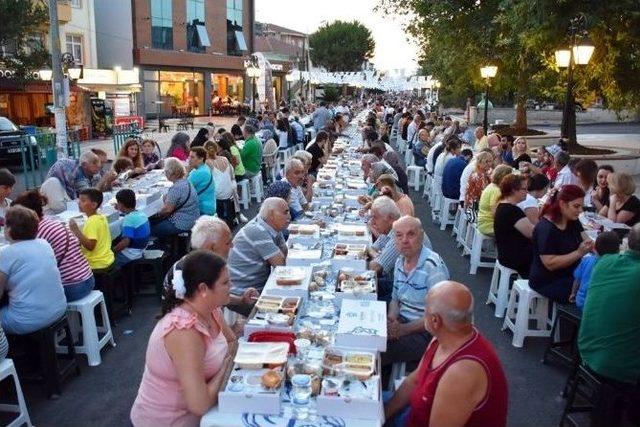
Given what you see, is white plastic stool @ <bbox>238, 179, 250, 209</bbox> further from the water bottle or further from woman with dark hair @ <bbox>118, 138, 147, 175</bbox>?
the water bottle

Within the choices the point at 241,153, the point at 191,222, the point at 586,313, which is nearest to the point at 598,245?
the point at 586,313

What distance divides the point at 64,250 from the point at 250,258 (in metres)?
1.55

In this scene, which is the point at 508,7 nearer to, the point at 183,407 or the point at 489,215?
the point at 489,215

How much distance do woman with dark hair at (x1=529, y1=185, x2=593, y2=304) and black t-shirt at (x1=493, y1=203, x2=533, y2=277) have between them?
1.89 feet

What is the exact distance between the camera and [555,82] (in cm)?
1673

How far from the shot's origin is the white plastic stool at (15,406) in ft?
12.6

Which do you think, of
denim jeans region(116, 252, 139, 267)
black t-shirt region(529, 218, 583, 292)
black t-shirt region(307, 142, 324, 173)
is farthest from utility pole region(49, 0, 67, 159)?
black t-shirt region(529, 218, 583, 292)

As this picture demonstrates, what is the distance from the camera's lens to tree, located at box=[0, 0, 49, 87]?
1744cm

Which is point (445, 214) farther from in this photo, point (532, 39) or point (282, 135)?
point (282, 135)

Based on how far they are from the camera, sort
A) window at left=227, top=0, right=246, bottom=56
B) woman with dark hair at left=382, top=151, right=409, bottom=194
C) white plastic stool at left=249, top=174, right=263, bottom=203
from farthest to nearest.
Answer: window at left=227, top=0, right=246, bottom=56
white plastic stool at left=249, top=174, right=263, bottom=203
woman with dark hair at left=382, top=151, right=409, bottom=194

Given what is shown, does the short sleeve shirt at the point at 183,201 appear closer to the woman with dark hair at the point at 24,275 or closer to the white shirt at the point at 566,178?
the woman with dark hair at the point at 24,275

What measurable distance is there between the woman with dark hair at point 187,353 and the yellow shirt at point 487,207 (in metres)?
4.72

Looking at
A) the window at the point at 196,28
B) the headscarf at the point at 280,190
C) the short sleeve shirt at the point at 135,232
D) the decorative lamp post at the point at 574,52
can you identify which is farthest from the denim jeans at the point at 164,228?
the window at the point at 196,28

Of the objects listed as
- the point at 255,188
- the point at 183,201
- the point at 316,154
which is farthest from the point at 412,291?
the point at 255,188
